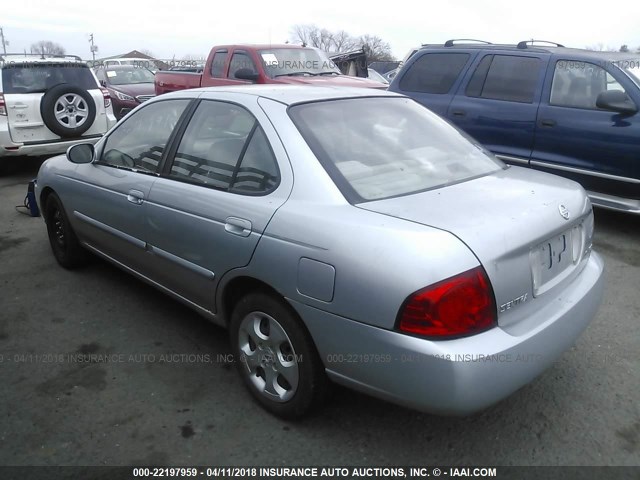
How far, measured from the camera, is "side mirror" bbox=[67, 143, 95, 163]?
391 centimetres

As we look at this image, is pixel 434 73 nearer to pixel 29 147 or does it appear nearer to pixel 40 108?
pixel 40 108

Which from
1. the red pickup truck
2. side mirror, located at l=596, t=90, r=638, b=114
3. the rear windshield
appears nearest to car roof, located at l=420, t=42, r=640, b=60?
side mirror, located at l=596, t=90, r=638, b=114

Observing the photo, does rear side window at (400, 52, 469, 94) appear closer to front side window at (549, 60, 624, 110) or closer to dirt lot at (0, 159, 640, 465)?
front side window at (549, 60, 624, 110)

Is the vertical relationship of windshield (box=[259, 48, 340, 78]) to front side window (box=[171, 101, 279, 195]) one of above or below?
above

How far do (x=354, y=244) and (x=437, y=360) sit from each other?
1.74 ft

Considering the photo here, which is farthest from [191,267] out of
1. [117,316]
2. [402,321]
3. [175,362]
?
[402,321]

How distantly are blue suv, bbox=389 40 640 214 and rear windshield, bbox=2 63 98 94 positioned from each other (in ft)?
17.1

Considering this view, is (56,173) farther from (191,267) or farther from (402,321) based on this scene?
(402,321)

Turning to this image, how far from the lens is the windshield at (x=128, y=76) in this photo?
13.3 metres

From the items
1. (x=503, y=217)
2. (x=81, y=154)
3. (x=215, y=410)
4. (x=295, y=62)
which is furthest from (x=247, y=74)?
(x=503, y=217)

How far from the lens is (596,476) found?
228 cm

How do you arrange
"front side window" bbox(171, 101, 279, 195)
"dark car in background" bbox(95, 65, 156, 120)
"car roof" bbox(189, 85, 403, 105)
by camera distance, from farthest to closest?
"dark car in background" bbox(95, 65, 156, 120) → "car roof" bbox(189, 85, 403, 105) → "front side window" bbox(171, 101, 279, 195)

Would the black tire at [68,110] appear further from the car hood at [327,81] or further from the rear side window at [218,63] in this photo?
the car hood at [327,81]

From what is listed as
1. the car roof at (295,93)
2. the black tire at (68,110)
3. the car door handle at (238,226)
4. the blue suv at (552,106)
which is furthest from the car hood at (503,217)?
the black tire at (68,110)
